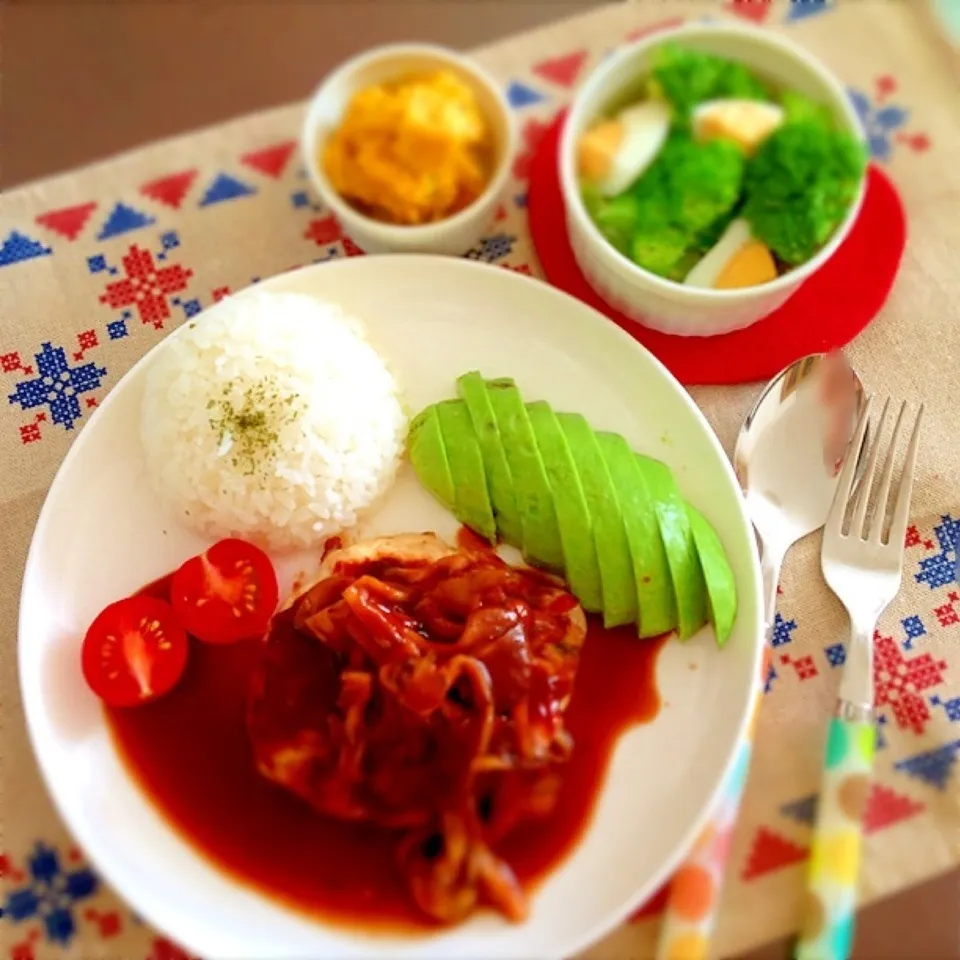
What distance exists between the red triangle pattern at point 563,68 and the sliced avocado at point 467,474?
54.6 inches

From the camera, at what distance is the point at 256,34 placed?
10.2 ft

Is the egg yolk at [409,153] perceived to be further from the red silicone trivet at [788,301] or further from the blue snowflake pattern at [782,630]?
the blue snowflake pattern at [782,630]

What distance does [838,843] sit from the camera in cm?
198

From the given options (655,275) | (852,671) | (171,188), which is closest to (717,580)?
(852,671)

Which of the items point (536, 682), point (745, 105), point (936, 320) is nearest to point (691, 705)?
point (536, 682)

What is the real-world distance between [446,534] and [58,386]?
3.98ft

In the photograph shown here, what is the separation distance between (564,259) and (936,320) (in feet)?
3.58

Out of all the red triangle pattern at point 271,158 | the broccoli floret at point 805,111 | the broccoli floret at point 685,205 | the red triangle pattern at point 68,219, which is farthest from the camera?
the red triangle pattern at point 271,158

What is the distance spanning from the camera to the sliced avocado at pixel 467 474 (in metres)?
2.17

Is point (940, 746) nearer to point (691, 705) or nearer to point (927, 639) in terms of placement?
point (927, 639)

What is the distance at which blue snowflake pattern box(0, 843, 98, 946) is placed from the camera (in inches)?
82.0

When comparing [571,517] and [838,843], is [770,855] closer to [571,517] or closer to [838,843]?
[838,843]

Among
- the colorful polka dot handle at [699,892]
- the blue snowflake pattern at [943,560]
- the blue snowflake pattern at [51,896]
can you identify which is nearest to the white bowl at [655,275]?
the blue snowflake pattern at [943,560]

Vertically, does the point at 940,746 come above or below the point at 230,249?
below
